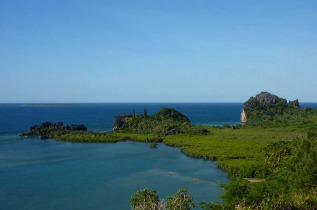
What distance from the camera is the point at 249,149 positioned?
72875 mm

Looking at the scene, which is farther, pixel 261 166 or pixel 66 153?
pixel 66 153

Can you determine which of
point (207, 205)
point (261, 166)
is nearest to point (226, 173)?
point (261, 166)

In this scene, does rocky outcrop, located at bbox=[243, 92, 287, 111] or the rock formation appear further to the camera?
rocky outcrop, located at bbox=[243, 92, 287, 111]

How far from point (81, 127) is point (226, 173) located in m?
73.6

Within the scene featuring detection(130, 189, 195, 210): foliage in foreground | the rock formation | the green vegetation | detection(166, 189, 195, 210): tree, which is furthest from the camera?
Answer: the rock formation

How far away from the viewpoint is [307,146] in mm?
41125

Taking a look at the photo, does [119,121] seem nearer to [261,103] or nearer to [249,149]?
[249,149]

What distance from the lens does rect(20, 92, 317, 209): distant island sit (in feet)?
89.5

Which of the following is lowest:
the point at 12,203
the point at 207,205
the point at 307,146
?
the point at 12,203

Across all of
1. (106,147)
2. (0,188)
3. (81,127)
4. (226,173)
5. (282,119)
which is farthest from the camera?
(282,119)

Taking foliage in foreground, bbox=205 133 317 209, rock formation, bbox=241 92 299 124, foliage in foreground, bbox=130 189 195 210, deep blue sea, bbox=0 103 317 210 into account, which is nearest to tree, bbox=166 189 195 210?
foliage in foreground, bbox=130 189 195 210

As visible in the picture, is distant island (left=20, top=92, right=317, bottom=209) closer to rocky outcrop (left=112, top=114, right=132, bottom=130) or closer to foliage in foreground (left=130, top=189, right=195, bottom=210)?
rocky outcrop (left=112, top=114, right=132, bottom=130)

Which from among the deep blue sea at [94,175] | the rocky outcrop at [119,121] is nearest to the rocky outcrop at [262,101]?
the rocky outcrop at [119,121]

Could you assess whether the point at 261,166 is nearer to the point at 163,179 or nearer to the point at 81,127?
the point at 163,179
